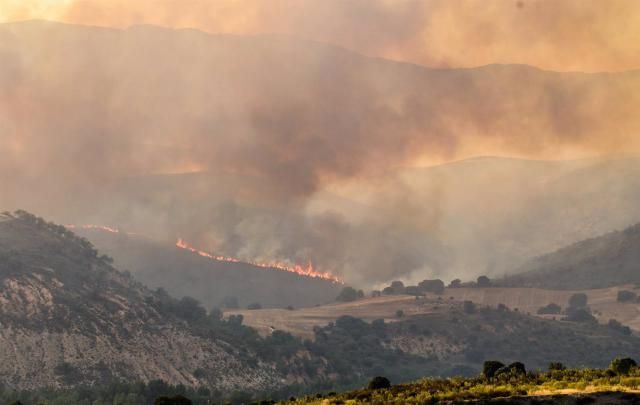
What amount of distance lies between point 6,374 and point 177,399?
95858 millimetres

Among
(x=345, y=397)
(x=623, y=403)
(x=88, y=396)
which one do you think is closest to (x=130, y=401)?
(x=88, y=396)

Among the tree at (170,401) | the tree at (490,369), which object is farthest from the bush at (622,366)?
the tree at (170,401)

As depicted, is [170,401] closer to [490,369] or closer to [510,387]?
[490,369]

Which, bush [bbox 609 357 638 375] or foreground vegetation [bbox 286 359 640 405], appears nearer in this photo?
foreground vegetation [bbox 286 359 640 405]

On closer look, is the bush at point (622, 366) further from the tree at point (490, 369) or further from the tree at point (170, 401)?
the tree at point (170, 401)

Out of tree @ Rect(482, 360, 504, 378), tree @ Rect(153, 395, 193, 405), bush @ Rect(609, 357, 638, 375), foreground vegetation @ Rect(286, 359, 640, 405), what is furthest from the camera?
tree @ Rect(153, 395, 193, 405)

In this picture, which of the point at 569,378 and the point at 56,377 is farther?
the point at 56,377

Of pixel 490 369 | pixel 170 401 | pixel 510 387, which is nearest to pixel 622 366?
pixel 490 369

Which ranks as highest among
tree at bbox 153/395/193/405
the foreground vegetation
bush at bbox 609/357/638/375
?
bush at bbox 609/357/638/375

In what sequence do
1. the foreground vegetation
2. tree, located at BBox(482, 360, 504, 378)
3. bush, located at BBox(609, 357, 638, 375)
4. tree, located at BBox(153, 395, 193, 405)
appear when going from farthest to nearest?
tree, located at BBox(153, 395, 193, 405) → tree, located at BBox(482, 360, 504, 378) → bush, located at BBox(609, 357, 638, 375) → the foreground vegetation

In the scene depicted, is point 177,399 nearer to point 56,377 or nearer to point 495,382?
point 495,382

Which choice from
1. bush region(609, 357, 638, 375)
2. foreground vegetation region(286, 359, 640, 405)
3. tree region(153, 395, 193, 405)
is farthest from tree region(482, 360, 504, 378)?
tree region(153, 395, 193, 405)

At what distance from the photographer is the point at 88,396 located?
586ft

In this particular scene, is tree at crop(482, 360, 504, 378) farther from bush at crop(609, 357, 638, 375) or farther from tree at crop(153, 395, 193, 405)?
tree at crop(153, 395, 193, 405)
